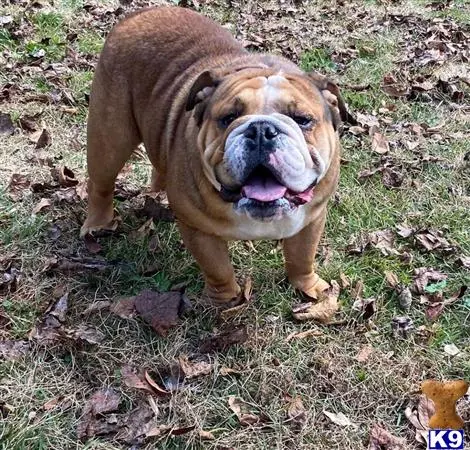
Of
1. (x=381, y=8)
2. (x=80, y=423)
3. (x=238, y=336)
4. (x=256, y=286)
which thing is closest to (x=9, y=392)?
(x=80, y=423)

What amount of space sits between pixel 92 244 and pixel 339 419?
1.81 meters

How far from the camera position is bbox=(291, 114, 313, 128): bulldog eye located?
2838mm

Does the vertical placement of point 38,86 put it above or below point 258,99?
below

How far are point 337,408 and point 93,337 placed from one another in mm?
1247

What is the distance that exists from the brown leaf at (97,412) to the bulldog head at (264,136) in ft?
3.50

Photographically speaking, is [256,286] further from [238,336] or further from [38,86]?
[38,86]

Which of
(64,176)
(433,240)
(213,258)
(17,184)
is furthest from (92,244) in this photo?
(433,240)

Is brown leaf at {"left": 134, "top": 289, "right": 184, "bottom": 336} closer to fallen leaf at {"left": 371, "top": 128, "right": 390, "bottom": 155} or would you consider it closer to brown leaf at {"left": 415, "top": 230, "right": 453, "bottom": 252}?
brown leaf at {"left": 415, "top": 230, "right": 453, "bottom": 252}

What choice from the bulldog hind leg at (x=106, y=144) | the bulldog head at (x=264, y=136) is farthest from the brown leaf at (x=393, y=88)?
the bulldog head at (x=264, y=136)

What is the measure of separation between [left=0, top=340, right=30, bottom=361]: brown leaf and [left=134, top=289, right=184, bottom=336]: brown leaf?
59 cm

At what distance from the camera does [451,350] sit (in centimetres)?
334

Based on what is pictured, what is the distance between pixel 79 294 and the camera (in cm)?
373

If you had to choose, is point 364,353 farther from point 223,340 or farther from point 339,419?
point 223,340

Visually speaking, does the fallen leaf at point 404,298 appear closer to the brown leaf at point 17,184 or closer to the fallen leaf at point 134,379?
the fallen leaf at point 134,379
